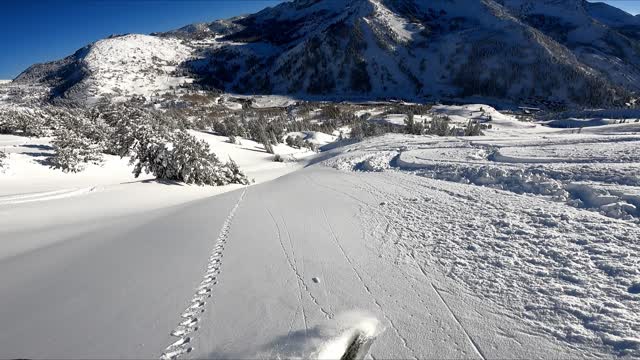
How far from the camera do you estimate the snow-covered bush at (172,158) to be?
732 inches

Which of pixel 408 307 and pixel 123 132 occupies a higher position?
pixel 123 132

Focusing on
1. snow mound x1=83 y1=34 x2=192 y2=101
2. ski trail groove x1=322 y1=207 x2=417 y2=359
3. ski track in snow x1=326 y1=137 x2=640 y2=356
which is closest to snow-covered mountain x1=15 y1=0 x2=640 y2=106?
snow mound x1=83 y1=34 x2=192 y2=101

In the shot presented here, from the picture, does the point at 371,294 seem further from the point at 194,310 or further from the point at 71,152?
Result: the point at 71,152

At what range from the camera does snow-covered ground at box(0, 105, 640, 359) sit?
4.18 m

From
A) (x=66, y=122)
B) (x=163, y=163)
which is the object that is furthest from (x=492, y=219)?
(x=66, y=122)

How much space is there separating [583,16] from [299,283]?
261 metres

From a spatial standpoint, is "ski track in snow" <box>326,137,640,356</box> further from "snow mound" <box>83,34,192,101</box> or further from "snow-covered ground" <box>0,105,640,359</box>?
"snow mound" <box>83,34,192,101</box>

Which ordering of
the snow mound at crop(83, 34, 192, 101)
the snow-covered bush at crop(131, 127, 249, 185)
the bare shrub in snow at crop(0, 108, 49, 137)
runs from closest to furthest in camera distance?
the snow-covered bush at crop(131, 127, 249, 185), the bare shrub in snow at crop(0, 108, 49, 137), the snow mound at crop(83, 34, 192, 101)

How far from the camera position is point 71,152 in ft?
61.2

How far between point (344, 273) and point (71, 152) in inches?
766

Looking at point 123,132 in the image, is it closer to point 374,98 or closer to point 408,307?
point 408,307

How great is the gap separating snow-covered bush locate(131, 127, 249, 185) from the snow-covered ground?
20.4 ft

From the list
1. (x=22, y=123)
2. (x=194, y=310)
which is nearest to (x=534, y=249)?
(x=194, y=310)

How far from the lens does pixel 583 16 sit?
7569 inches
